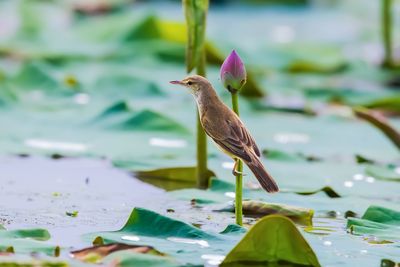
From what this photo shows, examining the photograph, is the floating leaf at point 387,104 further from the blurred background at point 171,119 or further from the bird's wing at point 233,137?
the bird's wing at point 233,137

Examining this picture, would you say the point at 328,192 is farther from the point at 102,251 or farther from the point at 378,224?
the point at 102,251

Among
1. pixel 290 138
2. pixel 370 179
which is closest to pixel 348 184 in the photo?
pixel 370 179

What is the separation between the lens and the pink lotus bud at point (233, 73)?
2.33m

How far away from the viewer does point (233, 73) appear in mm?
2326

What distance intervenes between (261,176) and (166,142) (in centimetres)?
146

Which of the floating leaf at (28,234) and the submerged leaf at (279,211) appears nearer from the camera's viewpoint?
the floating leaf at (28,234)

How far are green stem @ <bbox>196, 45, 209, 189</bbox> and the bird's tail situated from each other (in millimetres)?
511

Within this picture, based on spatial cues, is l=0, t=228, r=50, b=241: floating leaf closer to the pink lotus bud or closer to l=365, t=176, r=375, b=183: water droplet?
the pink lotus bud

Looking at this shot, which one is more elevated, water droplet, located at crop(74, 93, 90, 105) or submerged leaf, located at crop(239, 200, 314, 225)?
water droplet, located at crop(74, 93, 90, 105)

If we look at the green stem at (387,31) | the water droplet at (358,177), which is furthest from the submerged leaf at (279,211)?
the green stem at (387,31)

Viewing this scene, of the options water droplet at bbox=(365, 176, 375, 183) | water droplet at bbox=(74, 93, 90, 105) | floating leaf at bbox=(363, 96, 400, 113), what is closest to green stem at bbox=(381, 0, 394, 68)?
floating leaf at bbox=(363, 96, 400, 113)

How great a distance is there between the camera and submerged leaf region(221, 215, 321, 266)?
2.20 metres

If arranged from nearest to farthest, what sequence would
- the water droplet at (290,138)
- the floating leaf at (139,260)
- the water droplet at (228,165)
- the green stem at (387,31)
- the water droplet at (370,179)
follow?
the floating leaf at (139,260)
the water droplet at (370,179)
the water droplet at (228,165)
the water droplet at (290,138)
the green stem at (387,31)

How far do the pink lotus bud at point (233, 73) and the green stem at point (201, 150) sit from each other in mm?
469
